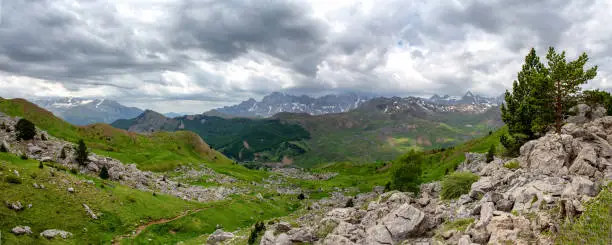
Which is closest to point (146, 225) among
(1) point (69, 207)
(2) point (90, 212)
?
(2) point (90, 212)

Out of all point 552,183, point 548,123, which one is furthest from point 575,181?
point 548,123

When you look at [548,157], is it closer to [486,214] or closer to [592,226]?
[486,214]

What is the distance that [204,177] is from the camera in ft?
410

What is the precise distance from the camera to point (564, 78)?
45188 mm

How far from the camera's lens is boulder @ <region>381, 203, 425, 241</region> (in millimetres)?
24000

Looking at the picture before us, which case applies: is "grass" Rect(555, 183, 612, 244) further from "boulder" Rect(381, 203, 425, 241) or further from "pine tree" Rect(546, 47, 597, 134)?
"pine tree" Rect(546, 47, 597, 134)

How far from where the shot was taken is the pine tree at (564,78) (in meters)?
44.2

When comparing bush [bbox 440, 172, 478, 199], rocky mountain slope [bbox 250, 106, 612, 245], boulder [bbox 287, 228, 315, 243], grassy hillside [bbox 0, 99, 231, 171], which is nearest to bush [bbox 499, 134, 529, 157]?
rocky mountain slope [bbox 250, 106, 612, 245]

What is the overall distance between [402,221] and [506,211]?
300 inches

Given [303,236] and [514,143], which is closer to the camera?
[303,236]

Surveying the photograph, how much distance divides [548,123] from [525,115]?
3728 millimetres

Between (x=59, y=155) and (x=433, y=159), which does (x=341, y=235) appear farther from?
(x=433, y=159)

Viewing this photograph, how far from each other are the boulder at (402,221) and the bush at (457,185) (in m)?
10.2

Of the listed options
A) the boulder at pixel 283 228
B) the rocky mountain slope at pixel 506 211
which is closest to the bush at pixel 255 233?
the boulder at pixel 283 228
